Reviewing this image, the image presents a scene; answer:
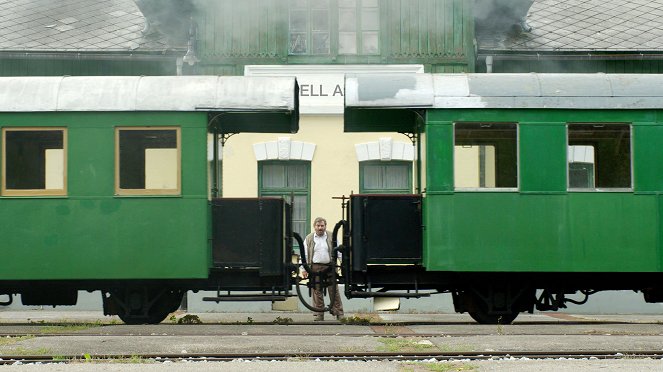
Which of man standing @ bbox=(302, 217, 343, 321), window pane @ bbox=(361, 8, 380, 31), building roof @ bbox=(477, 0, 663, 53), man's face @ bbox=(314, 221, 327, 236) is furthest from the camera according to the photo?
building roof @ bbox=(477, 0, 663, 53)

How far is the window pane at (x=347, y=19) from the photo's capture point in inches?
725

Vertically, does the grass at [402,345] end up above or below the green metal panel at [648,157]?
below

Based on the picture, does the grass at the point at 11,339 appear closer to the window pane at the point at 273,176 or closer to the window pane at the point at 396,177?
the window pane at the point at 273,176

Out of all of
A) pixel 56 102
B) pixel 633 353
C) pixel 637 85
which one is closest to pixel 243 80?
pixel 56 102

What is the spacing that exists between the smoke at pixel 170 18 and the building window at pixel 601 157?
8.20 meters

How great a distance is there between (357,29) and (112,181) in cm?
721

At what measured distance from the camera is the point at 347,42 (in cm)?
1839

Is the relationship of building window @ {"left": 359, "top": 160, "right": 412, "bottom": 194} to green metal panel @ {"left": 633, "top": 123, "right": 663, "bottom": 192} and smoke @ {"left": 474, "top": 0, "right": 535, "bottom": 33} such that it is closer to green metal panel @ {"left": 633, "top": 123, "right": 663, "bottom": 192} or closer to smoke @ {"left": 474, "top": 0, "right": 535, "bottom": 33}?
smoke @ {"left": 474, "top": 0, "right": 535, "bottom": 33}

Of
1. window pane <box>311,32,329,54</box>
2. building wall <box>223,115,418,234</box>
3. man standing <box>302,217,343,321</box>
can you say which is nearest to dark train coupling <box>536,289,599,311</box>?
man standing <box>302,217,343,321</box>

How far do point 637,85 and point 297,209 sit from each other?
7.08 meters

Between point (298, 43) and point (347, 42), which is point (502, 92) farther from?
point (298, 43)

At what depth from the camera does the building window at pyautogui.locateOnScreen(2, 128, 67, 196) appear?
40.1 feet

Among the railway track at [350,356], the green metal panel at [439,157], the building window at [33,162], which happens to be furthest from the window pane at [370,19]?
the railway track at [350,356]

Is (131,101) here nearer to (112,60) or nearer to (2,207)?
(2,207)
